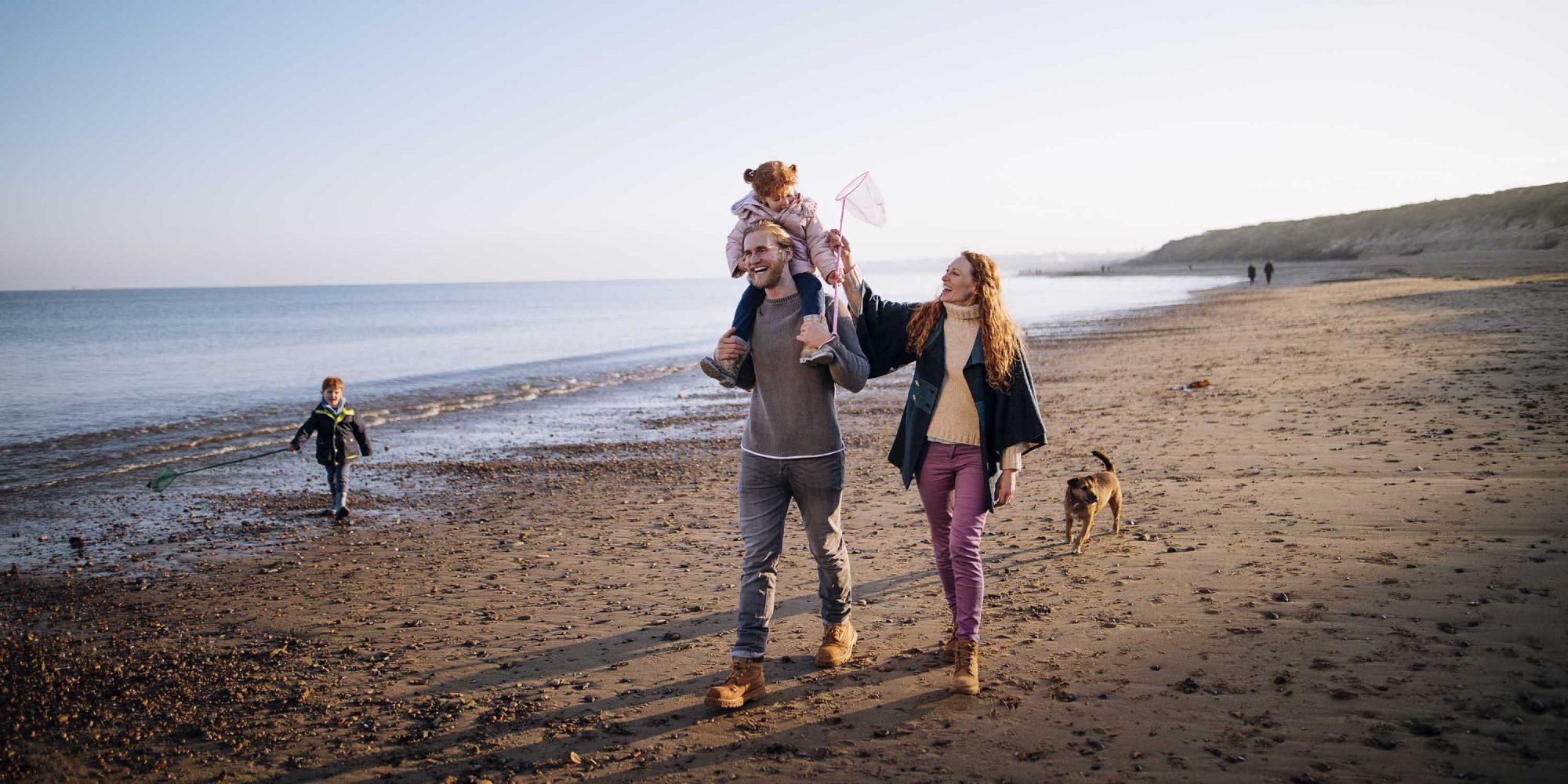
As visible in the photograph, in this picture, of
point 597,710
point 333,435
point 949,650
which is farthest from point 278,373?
point 949,650

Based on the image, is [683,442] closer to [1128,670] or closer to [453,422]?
[453,422]

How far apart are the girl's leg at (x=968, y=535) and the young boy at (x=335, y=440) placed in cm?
707

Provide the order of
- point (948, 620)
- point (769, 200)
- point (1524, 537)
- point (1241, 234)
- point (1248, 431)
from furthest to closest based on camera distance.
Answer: point (1241, 234) < point (1248, 431) < point (1524, 537) < point (948, 620) < point (769, 200)

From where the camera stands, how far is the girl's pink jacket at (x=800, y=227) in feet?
13.4

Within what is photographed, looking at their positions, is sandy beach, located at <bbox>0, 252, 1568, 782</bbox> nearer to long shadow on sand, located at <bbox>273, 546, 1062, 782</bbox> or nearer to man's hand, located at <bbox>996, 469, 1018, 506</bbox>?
long shadow on sand, located at <bbox>273, 546, 1062, 782</bbox>

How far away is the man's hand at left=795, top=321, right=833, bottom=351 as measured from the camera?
3820 millimetres

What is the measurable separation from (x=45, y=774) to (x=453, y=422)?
512 inches

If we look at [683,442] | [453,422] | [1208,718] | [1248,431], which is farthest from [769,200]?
[453,422]

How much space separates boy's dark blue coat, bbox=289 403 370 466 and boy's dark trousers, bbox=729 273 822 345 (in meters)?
6.34

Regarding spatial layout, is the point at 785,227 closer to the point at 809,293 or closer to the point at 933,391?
the point at 809,293

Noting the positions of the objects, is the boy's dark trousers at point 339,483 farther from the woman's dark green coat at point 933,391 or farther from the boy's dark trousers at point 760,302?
the woman's dark green coat at point 933,391

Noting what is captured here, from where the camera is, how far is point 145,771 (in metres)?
3.67

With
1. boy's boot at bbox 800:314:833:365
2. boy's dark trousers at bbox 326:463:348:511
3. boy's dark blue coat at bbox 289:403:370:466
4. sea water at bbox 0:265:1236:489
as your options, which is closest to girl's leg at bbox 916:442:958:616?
boy's boot at bbox 800:314:833:365

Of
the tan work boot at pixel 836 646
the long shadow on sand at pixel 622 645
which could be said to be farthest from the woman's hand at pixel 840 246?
the long shadow on sand at pixel 622 645
